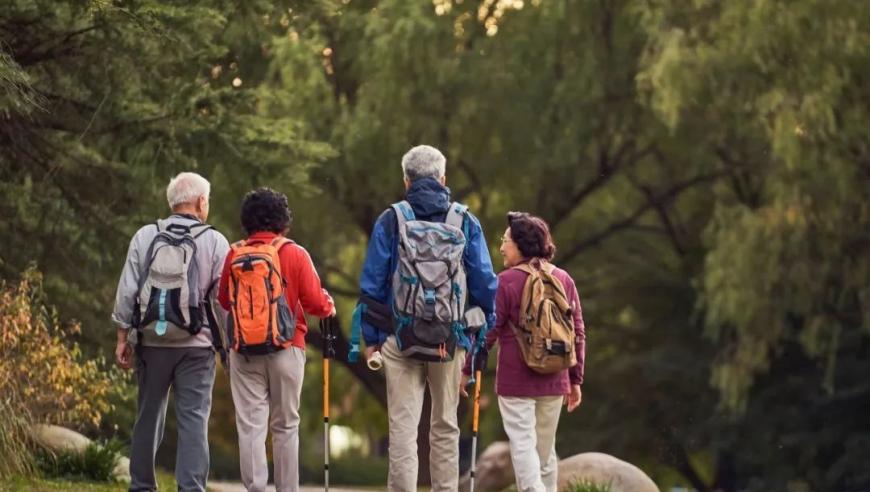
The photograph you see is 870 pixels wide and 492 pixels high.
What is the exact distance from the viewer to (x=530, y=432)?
362 inches

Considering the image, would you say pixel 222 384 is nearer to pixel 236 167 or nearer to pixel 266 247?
pixel 236 167

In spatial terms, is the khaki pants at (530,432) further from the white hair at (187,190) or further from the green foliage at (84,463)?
the green foliage at (84,463)

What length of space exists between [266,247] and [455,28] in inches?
599

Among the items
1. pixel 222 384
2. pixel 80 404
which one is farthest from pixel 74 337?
pixel 222 384

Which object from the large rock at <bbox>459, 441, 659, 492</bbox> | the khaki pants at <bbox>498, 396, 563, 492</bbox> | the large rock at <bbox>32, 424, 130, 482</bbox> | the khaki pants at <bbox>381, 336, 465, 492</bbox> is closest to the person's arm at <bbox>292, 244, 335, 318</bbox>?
the khaki pants at <bbox>381, 336, 465, 492</bbox>

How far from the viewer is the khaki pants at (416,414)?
8.45 metres

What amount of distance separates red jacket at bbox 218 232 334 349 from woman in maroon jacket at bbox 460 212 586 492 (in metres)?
0.94

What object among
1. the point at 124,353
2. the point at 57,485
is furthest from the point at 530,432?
the point at 57,485

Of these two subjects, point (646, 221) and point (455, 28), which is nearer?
point (455, 28)

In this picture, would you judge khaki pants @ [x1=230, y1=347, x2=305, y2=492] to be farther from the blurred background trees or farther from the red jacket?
the blurred background trees

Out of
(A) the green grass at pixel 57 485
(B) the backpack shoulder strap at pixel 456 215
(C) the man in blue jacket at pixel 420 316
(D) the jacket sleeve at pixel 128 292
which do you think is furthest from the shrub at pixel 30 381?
(B) the backpack shoulder strap at pixel 456 215

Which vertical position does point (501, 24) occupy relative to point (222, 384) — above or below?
above

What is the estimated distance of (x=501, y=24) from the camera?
78.0ft

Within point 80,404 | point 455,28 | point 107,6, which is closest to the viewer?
point 107,6
